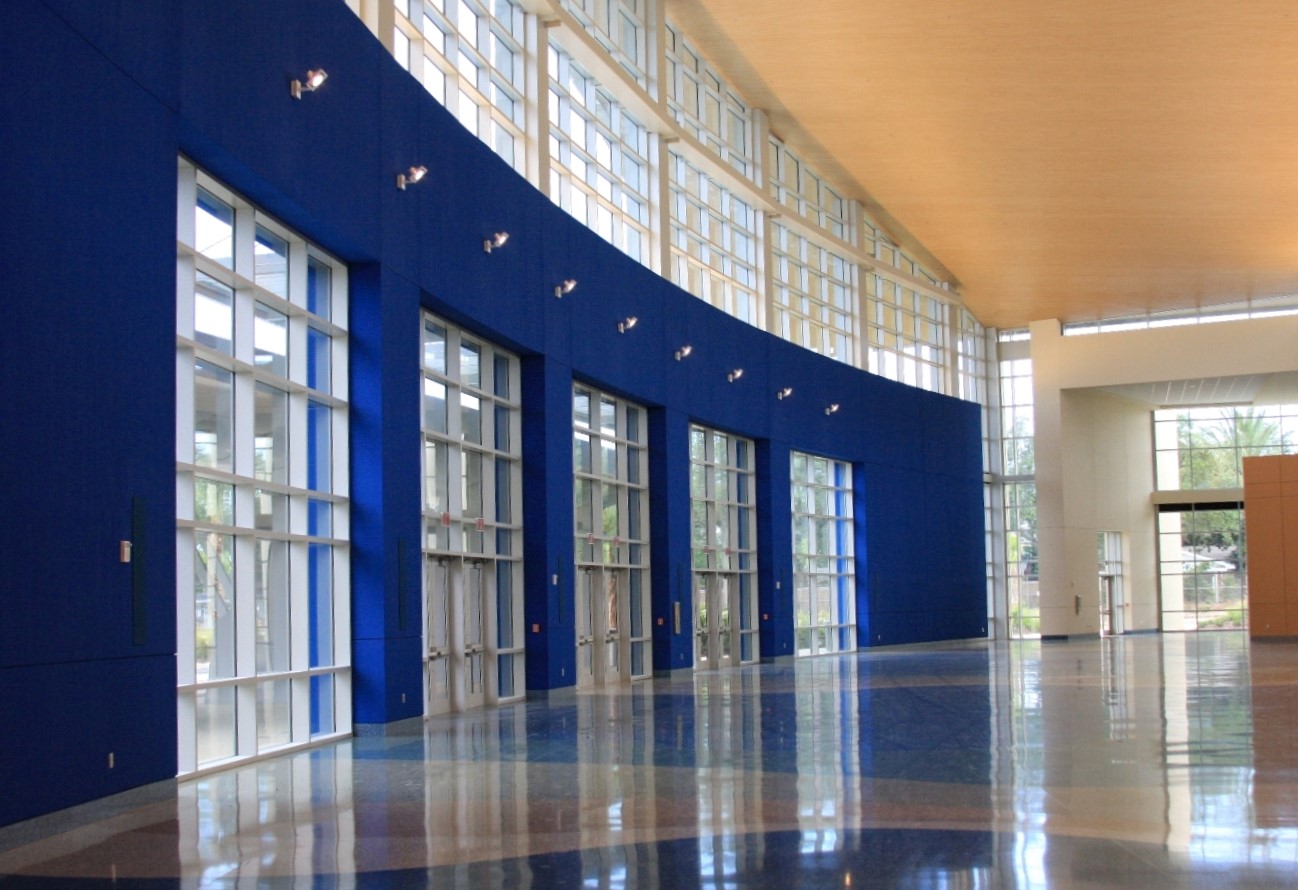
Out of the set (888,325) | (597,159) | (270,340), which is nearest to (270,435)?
(270,340)

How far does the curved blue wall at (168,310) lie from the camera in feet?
35.0

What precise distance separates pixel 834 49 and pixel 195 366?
18.4 m

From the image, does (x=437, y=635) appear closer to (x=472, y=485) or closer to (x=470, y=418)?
(x=472, y=485)

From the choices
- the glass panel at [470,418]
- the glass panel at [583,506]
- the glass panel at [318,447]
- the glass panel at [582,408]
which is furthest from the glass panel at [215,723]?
the glass panel at [582,408]

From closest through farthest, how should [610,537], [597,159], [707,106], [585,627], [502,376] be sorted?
1. [502,376]
2. [585,627]
3. [597,159]
4. [610,537]
5. [707,106]

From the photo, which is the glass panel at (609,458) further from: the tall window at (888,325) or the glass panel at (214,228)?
the tall window at (888,325)

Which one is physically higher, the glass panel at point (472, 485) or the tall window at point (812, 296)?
the tall window at point (812, 296)

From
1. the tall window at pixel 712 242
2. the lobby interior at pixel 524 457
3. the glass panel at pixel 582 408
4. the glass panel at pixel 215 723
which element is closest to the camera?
the lobby interior at pixel 524 457

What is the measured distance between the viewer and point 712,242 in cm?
3519

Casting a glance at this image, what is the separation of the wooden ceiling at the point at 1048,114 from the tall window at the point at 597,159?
3.03 meters

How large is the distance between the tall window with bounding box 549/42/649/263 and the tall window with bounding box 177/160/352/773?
31.6 ft

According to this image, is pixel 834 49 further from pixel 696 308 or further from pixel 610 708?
pixel 610 708

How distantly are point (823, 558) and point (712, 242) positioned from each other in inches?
476

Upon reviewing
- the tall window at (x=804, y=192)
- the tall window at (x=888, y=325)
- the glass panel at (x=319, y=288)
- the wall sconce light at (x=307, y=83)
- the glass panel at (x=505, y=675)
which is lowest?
the glass panel at (x=505, y=675)
